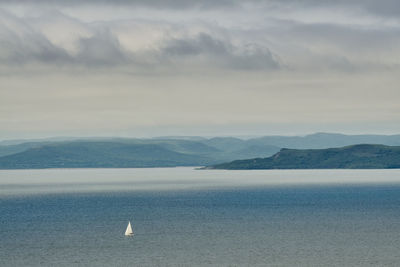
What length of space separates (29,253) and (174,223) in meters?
46.3

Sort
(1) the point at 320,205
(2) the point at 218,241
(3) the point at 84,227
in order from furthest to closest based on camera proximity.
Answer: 1. (1) the point at 320,205
2. (3) the point at 84,227
3. (2) the point at 218,241

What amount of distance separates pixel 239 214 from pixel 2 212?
213ft

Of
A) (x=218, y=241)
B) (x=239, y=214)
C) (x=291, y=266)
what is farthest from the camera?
(x=239, y=214)

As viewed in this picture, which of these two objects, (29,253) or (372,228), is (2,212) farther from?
(372,228)

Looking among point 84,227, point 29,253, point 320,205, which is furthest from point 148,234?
point 320,205

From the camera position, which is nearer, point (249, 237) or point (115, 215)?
point (249, 237)

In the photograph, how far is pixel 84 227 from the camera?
134250 mm

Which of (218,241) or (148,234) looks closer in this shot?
(218,241)

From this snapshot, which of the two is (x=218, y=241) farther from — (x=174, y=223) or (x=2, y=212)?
(x=2, y=212)

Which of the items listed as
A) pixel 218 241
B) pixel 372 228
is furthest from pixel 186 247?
pixel 372 228

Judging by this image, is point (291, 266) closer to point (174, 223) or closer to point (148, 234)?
point (148, 234)

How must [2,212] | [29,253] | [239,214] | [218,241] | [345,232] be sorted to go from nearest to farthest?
[29,253] → [218,241] → [345,232] → [239,214] → [2,212]

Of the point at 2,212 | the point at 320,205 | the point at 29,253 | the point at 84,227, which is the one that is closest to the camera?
the point at 29,253

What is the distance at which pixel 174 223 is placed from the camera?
462 feet
